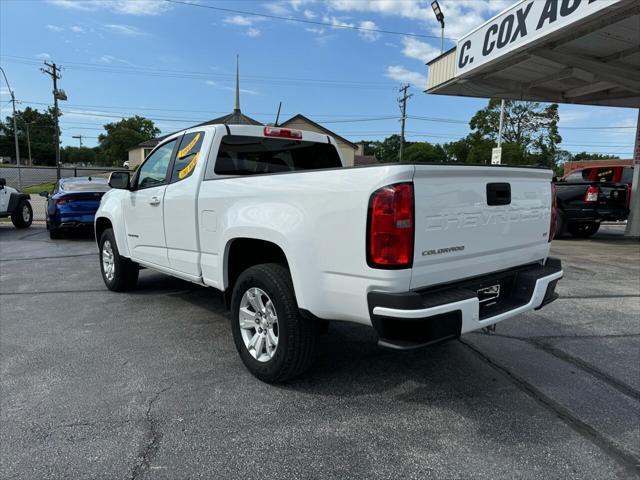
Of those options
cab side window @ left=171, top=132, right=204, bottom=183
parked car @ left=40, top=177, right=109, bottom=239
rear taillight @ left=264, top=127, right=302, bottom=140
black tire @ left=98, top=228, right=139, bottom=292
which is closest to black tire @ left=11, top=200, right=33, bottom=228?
parked car @ left=40, top=177, right=109, bottom=239

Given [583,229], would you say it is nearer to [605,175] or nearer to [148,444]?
[605,175]

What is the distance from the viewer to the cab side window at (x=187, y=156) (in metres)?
4.19

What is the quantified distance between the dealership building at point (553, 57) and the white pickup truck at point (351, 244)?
6236 mm

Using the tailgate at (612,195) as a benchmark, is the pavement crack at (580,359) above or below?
below

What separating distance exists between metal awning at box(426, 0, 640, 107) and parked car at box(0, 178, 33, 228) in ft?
41.2

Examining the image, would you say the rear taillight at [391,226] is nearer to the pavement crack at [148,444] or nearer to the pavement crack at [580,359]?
the pavement crack at [148,444]

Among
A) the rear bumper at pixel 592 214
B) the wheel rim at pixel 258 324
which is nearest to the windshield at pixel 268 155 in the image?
the wheel rim at pixel 258 324

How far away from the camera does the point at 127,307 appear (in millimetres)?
5359

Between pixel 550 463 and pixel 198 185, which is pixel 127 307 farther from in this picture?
pixel 550 463

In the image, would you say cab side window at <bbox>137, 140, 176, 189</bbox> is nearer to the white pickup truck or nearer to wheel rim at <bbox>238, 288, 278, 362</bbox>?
the white pickup truck

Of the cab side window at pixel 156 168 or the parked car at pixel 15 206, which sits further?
the parked car at pixel 15 206

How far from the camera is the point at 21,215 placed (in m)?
13.6

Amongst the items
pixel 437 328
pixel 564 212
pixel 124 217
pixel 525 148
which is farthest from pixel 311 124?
pixel 437 328

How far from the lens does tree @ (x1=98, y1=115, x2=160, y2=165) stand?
3206 inches
